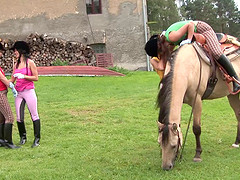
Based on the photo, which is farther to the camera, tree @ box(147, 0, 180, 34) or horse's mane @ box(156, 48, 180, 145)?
tree @ box(147, 0, 180, 34)

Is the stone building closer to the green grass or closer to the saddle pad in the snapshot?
the green grass

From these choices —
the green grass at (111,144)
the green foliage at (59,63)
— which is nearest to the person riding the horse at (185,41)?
the green grass at (111,144)

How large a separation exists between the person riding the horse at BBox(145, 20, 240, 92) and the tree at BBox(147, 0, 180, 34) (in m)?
33.9

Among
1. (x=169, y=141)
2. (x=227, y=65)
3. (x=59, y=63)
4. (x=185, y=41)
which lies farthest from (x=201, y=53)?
(x=59, y=63)

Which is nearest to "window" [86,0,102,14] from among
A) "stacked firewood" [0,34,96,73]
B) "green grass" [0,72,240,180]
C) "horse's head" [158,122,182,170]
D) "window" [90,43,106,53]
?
"window" [90,43,106,53]

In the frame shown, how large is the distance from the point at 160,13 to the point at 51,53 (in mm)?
26478

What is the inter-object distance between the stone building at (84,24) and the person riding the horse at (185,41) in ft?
41.6

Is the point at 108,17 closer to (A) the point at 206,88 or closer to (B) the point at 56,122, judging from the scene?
(B) the point at 56,122

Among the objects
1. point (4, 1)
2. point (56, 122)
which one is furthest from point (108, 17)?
point (56, 122)

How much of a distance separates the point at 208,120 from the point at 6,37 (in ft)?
45.5

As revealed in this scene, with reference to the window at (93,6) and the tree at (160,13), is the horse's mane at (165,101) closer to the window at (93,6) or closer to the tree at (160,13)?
the window at (93,6)

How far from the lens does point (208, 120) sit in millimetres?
6832

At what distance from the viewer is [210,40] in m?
4.52

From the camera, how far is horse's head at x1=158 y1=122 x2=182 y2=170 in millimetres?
3578
